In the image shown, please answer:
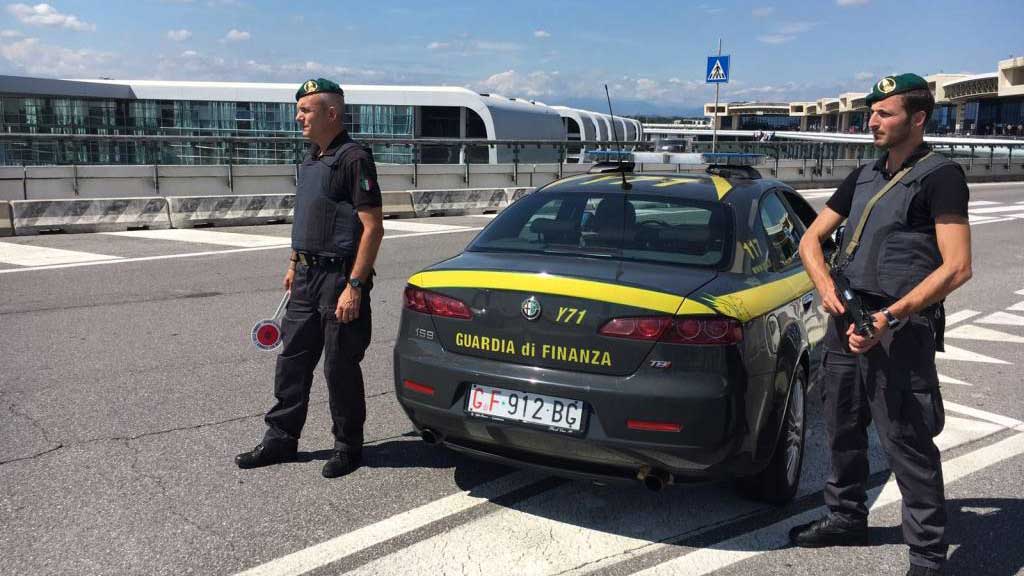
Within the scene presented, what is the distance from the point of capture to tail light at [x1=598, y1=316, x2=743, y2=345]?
3.41 metres

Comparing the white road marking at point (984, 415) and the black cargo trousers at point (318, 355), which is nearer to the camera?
the black cargo trousers at point (318, 355)

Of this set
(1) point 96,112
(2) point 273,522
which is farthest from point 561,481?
(1) point 96,112

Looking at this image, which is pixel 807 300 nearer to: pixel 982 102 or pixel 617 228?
pixel 617 228

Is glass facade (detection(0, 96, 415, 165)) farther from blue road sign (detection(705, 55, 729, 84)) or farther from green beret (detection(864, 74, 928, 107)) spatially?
green beret (detection(864, 74, 928, 107))

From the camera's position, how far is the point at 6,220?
12.9 m

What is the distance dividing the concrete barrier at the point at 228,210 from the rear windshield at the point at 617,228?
34.5 feet

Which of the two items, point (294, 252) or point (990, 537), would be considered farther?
point (294, 252)

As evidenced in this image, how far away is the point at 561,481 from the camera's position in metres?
4.30

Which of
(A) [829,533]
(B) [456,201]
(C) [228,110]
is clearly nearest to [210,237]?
(B) [456,201]

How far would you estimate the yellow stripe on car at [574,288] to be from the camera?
345 cm

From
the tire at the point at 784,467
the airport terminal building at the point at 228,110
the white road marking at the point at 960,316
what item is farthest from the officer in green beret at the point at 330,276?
the airport terminal building at the point at 228,110

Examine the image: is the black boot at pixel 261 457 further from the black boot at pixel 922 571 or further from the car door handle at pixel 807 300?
the black boot at pixel 922 571

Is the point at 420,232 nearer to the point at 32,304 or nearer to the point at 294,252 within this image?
the point at 32,304

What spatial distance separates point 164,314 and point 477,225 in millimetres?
9056
